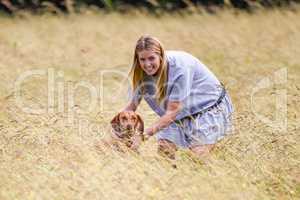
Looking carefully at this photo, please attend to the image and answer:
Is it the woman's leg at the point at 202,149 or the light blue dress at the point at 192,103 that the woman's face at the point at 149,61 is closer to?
the light blue dress at the point at 192,103

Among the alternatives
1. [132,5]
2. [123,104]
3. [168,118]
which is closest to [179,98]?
[168,118]

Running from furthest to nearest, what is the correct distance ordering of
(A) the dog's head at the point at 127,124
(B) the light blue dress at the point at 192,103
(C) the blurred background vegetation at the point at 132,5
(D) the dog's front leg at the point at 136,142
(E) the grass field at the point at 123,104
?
(C) the blurred background vegetation at the point at 132,5 → (B) the light blue dress at the point at 192,103 → (A) the dog's head at the point at 127,124 → (D) the dog's front leg at the point at 136,142 → (E) the grass field at the point at 123,104

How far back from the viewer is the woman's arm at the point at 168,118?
5734 millimetres

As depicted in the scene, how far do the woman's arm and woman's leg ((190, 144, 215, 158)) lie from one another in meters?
0.27

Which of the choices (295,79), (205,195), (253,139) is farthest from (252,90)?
(205,195)

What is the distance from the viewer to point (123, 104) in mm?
8125

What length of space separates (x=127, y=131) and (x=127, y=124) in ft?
0.17

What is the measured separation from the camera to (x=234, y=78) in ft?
30.2

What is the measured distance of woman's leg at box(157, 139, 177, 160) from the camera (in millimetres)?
5774

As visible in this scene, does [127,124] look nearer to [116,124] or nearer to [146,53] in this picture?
[116,124]

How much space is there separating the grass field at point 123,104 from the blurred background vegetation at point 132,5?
0.36m

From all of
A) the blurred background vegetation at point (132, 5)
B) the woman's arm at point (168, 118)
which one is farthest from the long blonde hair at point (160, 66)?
the blurred background vegetation at point (132, 5)

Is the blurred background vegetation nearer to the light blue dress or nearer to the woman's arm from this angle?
the light blue dress

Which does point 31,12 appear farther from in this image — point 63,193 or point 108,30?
point 63,193
